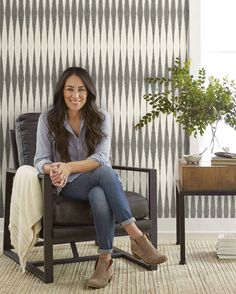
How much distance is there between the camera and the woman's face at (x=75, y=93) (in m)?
3.57

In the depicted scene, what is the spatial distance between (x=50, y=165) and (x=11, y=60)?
1.39m

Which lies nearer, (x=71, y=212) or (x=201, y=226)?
(x=71, y=212)

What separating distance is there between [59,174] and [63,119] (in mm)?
426

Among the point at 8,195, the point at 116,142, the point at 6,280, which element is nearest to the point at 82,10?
the point at 116,142

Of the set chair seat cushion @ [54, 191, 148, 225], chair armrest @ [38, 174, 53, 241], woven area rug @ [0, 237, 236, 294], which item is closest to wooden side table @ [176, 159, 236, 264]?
woven area rug @ [0, 237, 236, 294]

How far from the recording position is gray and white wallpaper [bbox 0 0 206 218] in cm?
446

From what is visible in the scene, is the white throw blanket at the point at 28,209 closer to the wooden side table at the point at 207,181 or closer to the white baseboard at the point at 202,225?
the wooden side table at the point at 207,181

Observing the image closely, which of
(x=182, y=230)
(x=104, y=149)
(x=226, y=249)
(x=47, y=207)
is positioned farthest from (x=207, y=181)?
(x=47, y=207)

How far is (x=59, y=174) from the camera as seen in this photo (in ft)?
10.8

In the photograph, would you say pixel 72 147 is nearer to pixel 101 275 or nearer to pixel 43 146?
pixel 43 146

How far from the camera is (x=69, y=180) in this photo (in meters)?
3.48

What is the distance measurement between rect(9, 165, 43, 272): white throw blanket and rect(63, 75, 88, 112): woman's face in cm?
45

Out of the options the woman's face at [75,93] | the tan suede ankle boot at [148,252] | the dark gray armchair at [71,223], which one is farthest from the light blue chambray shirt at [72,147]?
the tan suede ankle boot at [148,252]

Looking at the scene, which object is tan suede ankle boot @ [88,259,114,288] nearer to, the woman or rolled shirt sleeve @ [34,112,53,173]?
the woman
